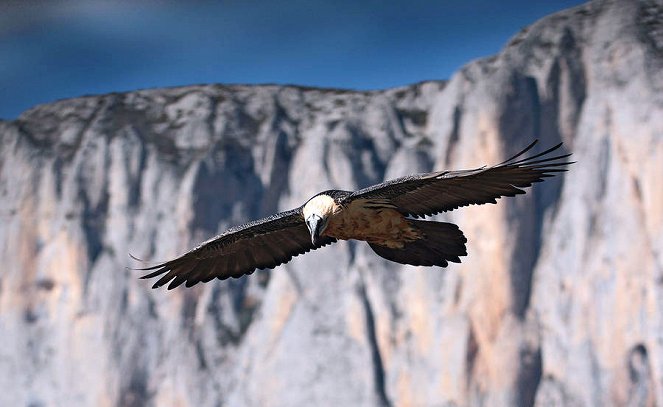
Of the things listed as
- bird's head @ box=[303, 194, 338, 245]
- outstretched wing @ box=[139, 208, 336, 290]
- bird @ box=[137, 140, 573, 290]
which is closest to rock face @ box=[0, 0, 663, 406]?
outstretched wing @ box=[139, 208, 336, 290]

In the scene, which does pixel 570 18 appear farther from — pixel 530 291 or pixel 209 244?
pixel 209 244

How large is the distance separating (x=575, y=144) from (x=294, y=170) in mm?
8803

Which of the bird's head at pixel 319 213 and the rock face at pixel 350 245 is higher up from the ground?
the rock face at pixel 350 245

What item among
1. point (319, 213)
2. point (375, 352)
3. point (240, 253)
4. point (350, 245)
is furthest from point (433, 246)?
point (350, 245)

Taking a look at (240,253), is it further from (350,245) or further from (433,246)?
(350,245)

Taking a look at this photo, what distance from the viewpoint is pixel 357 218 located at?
7801mm

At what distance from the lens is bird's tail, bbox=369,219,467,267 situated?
321 inches

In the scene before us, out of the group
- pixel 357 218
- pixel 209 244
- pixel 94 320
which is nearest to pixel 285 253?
pixel 209 244

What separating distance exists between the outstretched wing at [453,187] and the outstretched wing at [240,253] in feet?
2.97

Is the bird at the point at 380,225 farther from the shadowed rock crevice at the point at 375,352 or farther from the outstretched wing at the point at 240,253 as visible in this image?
the shadowed rock crevice at the point at 375,352

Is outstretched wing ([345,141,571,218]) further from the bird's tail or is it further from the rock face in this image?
the rock face

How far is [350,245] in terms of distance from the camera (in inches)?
1271

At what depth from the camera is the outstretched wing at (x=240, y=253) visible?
8633 millimetres

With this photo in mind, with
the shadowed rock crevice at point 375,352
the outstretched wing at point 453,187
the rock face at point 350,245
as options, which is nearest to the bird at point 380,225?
the outstretched wing at point 453,187
